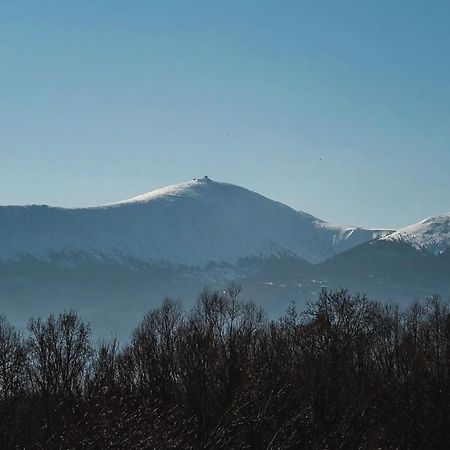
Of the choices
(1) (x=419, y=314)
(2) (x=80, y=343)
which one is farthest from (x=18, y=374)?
(1) (x=419, y=314)

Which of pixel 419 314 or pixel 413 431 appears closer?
pixel 413 431

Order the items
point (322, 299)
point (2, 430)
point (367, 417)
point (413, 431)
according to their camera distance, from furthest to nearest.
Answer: point (322, 299) < point (413, 431) < point (367, 417) < point (2, 430)

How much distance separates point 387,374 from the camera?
72.3 m

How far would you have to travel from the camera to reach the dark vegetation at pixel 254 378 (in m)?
46.1

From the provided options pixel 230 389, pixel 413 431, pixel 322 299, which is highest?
pixel 322 299

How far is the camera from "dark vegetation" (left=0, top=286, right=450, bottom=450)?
46.1 m

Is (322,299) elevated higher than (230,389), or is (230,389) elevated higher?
(322,299)

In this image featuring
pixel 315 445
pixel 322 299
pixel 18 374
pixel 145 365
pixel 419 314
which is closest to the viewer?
pixel 315 445

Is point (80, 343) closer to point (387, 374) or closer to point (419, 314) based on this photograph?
point (387, 374)

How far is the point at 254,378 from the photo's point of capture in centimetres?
4694

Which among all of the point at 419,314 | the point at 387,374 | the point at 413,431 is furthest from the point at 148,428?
the point at 419,314

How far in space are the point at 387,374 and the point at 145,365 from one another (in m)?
22.0

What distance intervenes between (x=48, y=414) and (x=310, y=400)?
58.0 feet

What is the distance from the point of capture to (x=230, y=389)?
5816cm
